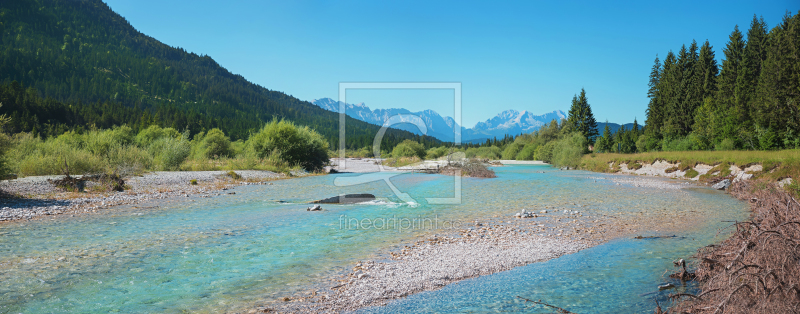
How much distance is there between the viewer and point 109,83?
436ft

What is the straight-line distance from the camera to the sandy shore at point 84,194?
39.1ft

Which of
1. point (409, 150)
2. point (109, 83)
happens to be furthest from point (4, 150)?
point (109, 83)

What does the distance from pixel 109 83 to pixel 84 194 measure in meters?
149

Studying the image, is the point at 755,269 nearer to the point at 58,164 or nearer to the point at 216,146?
the point at 58,164

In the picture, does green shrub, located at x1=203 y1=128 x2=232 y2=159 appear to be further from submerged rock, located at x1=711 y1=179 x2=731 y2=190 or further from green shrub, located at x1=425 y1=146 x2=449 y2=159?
submerged rock, located at x1=711 y1=179 x2=731 y2=190

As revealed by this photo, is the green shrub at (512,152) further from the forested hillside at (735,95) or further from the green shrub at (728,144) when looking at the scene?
the green shrub at (728,144)

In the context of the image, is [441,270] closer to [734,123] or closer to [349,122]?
[734,123]

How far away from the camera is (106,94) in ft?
406

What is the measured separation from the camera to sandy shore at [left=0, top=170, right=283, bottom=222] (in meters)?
11.9

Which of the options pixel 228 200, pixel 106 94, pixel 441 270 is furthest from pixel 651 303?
pixel 106 94

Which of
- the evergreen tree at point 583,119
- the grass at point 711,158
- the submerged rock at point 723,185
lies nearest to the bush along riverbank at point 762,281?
the submerged rock at point 723,185

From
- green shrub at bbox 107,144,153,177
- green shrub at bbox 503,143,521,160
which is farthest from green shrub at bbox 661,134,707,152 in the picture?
green shrub at bbox 107,144,153,177

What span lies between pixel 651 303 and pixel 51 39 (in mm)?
216422

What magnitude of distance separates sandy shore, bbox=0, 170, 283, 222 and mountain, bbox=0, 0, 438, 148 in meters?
50.8
